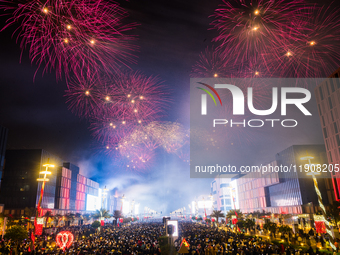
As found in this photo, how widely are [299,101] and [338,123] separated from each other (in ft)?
145

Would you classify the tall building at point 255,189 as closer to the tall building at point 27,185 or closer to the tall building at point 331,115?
the tall building at point 331,115

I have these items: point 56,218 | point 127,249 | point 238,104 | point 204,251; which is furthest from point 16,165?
point 238,104

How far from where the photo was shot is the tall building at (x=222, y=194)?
12411 cm

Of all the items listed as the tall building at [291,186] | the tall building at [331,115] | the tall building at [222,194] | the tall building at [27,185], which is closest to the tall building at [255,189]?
the tall building at [291,186]

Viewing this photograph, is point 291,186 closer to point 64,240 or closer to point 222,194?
point 222,194

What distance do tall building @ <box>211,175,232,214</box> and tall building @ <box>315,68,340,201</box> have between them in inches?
2561

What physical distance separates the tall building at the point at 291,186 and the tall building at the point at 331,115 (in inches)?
264

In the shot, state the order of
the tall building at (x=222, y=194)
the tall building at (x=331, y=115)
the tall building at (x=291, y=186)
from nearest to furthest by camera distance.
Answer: the tall building at (x=331, y=115) < the tall building at (x=291, y=186) < the tall building at (x=222, y=194)

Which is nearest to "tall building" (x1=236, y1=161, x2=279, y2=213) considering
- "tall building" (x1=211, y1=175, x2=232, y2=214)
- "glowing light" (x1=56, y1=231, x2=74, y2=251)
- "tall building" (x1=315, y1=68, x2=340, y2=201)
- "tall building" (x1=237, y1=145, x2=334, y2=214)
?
"tall building" (x1=237, y1=145, x2=334, y2=214)

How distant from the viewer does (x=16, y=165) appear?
2918 inches

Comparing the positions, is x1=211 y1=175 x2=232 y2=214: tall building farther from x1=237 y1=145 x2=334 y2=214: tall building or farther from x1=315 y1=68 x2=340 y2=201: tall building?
x1=315 y1=68 x2=340 y2=201: tall building

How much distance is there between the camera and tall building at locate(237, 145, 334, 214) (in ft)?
213

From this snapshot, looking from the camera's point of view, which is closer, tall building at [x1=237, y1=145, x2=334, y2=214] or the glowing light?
the glowing light

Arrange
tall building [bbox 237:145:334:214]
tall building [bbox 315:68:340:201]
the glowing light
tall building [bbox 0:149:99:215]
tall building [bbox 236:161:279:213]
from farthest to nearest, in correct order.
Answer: tall building [bbox 236:161:279:213], tall building [bbox 0:149:99:215], tall building [bbox 237:145:334:214], tall building [bbox 315:68:340:201], the glowing light
